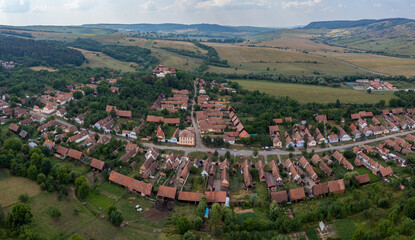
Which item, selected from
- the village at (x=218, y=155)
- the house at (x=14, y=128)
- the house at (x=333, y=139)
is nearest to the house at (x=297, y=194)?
the village at (x=218, y=155)

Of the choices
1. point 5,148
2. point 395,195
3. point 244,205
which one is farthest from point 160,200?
point 395,195

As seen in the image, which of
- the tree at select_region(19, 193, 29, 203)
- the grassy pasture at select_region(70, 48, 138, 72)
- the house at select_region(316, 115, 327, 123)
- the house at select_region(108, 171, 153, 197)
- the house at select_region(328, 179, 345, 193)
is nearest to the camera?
the tree at select_region(19, 193, 29, 203)

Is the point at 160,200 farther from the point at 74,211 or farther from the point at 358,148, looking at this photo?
the point at 358,148

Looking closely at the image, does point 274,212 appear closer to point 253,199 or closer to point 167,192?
point 253,199

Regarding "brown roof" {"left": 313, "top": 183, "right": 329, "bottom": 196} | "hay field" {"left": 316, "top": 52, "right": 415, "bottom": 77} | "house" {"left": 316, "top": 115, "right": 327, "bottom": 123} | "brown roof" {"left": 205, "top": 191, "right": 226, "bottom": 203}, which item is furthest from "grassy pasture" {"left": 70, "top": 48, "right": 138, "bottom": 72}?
"hay field" {"left": 316, "top": 52, "right": 415, "bottom": 77}

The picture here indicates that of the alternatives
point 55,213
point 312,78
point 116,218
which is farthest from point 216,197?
point 312,78

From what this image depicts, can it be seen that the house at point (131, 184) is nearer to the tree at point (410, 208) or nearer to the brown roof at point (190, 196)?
the brown roof at point (190, 196)

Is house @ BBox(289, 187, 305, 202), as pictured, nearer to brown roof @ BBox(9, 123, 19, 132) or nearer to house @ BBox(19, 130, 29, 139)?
Result: house @ BBox(19, 130, 29, 139)
